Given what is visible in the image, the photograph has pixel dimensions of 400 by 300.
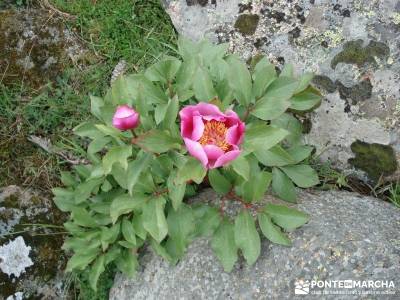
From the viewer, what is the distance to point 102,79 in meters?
3.80

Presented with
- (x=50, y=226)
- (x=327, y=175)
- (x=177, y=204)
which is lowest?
(x=50, y=226)

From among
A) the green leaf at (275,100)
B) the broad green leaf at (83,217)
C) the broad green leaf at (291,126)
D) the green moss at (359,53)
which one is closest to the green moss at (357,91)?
the green moss at (359,53)

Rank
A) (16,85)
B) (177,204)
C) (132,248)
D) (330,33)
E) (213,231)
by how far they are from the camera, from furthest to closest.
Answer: (16,85)
(330,33)
(132,248)
(213,231)
(177,204)

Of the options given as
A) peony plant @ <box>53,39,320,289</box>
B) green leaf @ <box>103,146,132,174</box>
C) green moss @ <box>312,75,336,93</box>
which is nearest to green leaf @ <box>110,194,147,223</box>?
peony plant @ <box>53,39,320,289</box>

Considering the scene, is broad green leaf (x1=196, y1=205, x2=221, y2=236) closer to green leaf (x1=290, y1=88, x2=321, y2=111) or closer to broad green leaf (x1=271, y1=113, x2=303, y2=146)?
broad green leaf (x1=271, y1=113, x2=303, y2=146)

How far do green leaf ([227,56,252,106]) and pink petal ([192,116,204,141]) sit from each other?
0.52 m

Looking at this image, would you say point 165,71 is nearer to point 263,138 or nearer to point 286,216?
point 263,138

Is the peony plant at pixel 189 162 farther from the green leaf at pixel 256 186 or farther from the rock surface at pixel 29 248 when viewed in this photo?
the rock surface at pixel 29 248

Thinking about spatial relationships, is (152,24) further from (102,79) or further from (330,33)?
(330,33)

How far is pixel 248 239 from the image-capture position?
2.59 m

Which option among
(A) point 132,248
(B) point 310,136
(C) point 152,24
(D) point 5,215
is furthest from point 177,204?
(C) point 152,24

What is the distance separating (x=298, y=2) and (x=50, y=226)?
216cm

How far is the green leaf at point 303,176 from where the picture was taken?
9.65 feet

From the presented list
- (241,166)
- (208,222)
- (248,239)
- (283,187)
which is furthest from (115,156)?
(283,187)
